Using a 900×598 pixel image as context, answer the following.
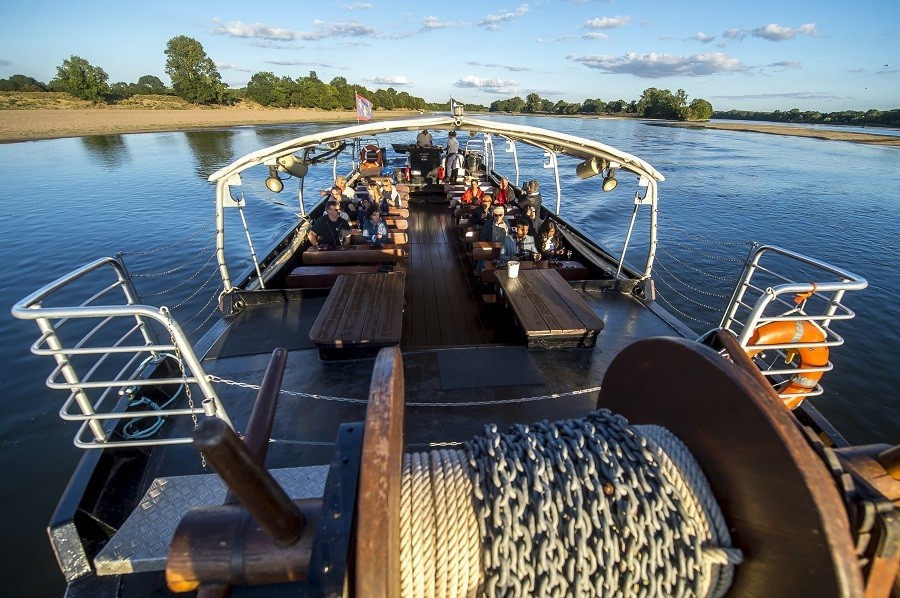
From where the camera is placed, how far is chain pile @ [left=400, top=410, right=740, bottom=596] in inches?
46.1

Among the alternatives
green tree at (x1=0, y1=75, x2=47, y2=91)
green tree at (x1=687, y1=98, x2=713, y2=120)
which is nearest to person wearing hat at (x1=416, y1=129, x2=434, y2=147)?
green tree at (x1=0, y1=75, x2=47, y2=91)

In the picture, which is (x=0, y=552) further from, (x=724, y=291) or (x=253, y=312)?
(x=724, y=291)

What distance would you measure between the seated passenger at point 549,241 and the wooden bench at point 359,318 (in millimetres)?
3254

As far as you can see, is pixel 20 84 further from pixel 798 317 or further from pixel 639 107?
pixel 639 107

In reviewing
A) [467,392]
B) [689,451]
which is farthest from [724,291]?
[689,451]

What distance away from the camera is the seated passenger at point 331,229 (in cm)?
789

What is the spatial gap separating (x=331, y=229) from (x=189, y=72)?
108m

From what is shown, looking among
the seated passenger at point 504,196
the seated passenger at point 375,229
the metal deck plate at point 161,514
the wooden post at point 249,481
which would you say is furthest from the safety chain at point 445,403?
the seated passenger at point 504,196

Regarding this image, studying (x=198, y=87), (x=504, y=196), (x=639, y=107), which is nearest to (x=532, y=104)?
(x=639, y=107)

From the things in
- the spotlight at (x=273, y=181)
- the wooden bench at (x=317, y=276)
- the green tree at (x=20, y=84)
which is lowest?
the wooden bench at (x=317, y=276)

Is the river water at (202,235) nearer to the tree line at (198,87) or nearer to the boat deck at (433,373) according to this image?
the boat deck at (433,373)

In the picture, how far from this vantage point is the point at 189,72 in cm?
8756

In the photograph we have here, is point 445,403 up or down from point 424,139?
down

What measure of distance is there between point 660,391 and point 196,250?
1918 centimetres
